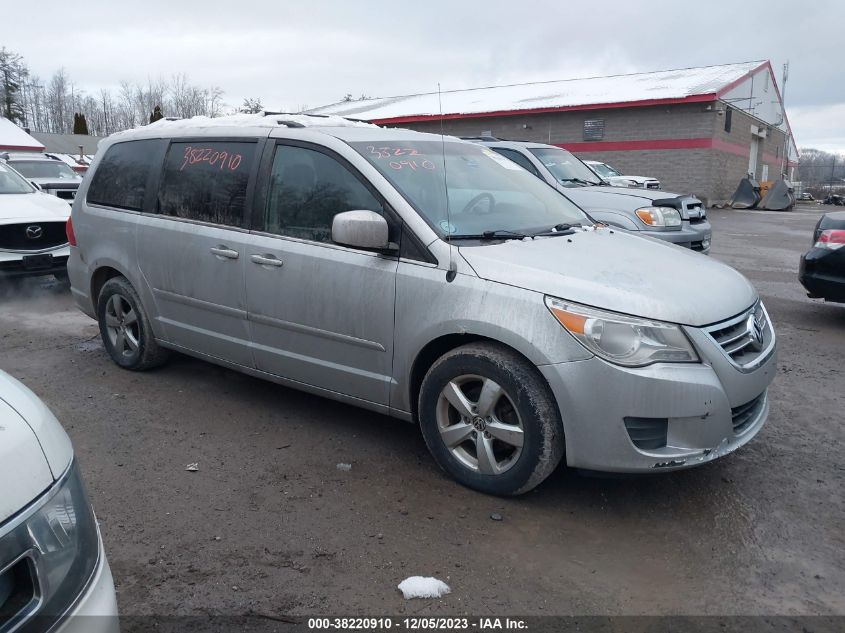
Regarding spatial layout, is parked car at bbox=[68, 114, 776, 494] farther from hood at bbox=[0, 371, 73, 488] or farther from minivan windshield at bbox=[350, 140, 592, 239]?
hood at bbox=[0, 371, 73, 488]

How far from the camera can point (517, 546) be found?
3162 millimetres

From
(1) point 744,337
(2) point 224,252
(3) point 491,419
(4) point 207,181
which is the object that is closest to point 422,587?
(3) point 491,419

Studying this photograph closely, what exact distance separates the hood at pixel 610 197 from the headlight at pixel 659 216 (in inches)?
4.0

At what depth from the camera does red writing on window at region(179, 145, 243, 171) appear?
4574 millimetres

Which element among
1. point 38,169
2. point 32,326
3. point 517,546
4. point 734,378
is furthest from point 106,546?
point 38,169

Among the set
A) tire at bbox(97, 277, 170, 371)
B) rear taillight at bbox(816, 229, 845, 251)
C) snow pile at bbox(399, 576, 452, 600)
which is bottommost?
snow pile at bbox(399, 576, 452, 600)

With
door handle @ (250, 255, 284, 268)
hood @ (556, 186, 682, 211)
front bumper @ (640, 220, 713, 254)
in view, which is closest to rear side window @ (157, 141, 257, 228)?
door handle @ (250, 255, 284, 268)

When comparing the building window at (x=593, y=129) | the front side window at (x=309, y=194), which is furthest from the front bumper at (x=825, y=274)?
the building window at (x=593, y=129)

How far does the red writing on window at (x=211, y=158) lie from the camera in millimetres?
4574

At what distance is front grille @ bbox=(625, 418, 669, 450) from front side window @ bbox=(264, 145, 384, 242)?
173 cm

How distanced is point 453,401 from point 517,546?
29.7 inches

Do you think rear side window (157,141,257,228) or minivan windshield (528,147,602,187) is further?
minivan windshield (528,147,602,187)

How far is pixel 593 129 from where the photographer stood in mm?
27062

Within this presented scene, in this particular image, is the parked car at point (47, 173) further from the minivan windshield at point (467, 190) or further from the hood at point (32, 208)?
the minivan windshield at point (467, 190)
